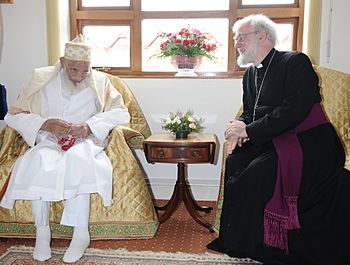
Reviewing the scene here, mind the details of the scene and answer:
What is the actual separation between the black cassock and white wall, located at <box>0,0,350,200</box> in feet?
3.66

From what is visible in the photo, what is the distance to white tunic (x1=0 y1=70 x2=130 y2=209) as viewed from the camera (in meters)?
2.25

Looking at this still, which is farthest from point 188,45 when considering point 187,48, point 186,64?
point 186,64

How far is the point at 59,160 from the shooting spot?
235 centimetres

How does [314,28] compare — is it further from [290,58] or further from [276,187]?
[276,187]

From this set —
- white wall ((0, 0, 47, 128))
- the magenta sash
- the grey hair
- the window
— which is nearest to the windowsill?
the window

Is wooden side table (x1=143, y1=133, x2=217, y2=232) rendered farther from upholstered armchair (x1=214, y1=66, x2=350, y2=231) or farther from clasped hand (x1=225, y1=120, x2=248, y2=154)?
upholstered armchair (x1=214, y1=66, x2=350, y2=231)

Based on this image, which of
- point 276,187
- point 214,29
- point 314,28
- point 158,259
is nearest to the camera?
point 276,187

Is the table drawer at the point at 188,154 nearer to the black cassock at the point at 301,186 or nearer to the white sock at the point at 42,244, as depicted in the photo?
the black cassock at the point at 301,186

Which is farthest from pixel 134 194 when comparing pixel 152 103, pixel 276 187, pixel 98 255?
pixel 152 103

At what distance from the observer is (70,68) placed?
2.68 m

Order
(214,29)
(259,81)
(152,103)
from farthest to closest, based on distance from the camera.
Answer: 1. (214,29)
2. (152,103)
3. (259,81)

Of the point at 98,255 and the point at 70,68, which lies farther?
the point at 70,68

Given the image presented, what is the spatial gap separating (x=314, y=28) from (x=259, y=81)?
1.14m

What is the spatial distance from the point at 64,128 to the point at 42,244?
70 centimetres
